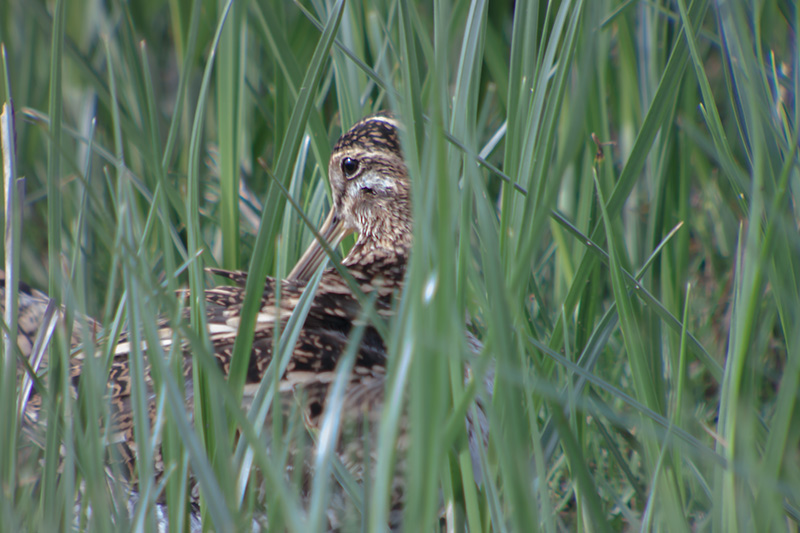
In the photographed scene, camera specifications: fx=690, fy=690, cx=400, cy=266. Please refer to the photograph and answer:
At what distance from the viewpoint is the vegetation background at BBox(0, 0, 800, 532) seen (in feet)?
2.09

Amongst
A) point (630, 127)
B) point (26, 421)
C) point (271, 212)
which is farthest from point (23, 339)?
point (630, 127)

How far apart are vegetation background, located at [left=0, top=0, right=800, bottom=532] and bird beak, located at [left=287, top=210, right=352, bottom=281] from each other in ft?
0.15

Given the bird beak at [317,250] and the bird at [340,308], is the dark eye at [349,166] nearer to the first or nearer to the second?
the bird at [340,308]

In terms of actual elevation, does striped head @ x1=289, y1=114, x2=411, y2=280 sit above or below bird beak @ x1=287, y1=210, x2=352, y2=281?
above

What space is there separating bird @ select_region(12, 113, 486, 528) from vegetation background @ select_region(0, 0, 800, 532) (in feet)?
0.31

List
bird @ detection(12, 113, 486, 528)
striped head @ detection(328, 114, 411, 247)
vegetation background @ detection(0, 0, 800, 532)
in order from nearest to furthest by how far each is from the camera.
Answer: vegetation background @ detection(0, 0, 800, 532)
bird @ detection(12, 113, 486, 528)
striped head @ detection(328, 114, 411, 247)

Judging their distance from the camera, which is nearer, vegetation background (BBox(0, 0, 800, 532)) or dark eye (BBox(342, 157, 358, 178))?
vegetation background (BBox(0, 0, 800, 532))

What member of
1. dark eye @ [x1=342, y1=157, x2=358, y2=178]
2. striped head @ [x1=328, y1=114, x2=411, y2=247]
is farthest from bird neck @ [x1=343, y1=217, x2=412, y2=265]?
dark eye @ [x1=342, y1=157, x2=358, y2=178]

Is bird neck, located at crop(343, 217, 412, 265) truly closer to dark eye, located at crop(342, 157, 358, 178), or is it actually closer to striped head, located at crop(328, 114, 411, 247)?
striped head, located at crop(328, 114, 411, 247)

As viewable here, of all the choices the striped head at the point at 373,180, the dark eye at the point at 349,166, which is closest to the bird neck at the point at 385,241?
the striped head at the point at 373,180

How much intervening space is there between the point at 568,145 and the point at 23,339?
4.60ft

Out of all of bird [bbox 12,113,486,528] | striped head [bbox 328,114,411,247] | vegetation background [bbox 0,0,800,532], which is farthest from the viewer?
striped head [bbox 328,114,411,247]

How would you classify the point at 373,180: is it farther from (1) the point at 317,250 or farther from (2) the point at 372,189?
(1) the point at 317,250

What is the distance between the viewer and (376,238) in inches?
66.8
